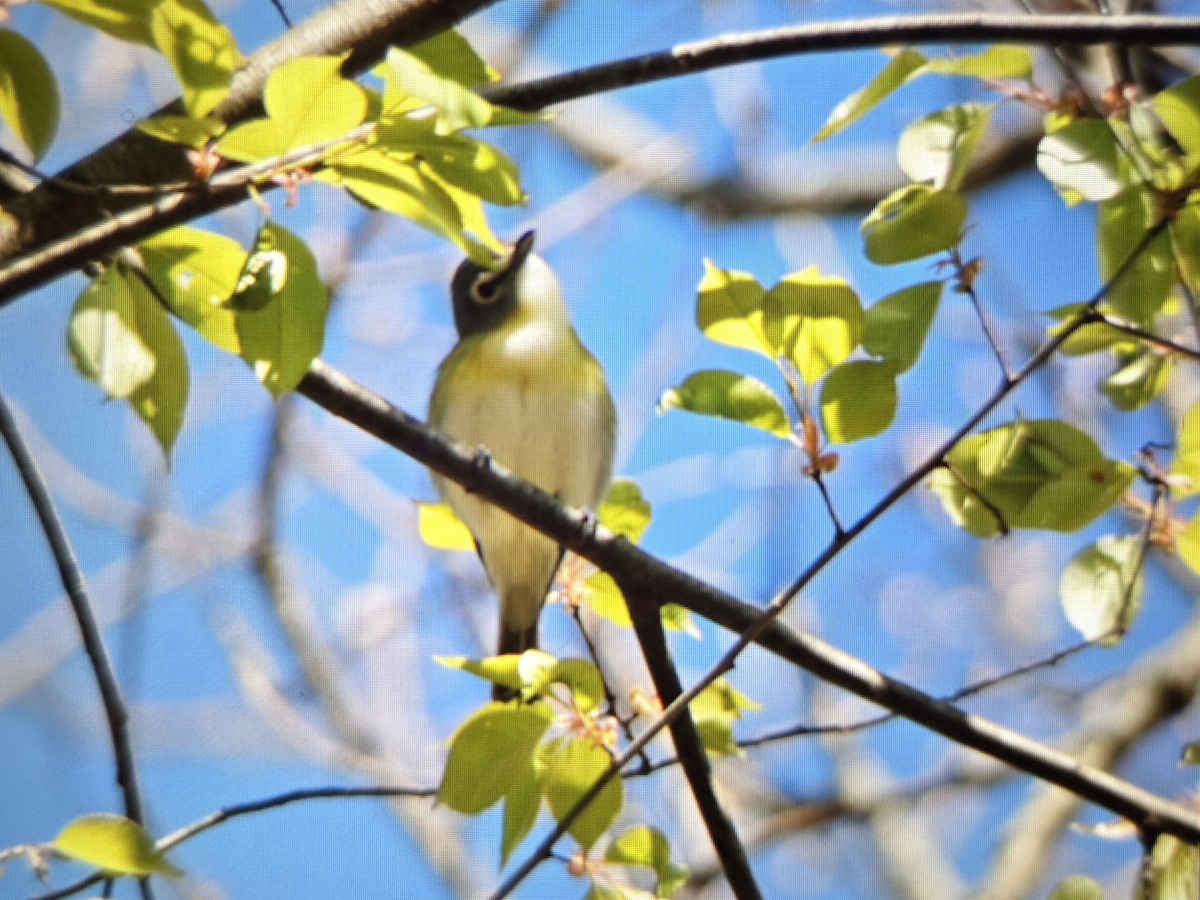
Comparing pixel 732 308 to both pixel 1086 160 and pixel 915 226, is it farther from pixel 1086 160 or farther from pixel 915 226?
pixel 1086 160

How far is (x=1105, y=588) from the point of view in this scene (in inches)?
57.8

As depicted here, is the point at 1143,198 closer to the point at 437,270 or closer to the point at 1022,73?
the point at 1022,73

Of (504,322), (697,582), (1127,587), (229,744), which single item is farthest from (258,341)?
(229,744)

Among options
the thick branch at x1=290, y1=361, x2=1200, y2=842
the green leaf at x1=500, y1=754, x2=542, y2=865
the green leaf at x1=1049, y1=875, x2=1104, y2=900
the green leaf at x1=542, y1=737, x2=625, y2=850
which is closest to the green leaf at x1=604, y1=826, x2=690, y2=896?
the green leaf at x1=542, y1=737, x2=625, y2=850

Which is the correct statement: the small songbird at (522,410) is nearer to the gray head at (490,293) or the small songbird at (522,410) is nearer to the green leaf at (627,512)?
the gray head at (490,293)

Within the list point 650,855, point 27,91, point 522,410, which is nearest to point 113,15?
point 27,91

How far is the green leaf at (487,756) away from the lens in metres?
1.28

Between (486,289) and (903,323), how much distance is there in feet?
6.06

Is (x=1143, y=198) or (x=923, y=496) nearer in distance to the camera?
(x=1143, y=198)

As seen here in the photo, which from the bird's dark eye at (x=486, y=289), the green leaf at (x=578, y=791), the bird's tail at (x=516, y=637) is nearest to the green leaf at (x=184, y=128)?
the green leaf at (x=578, y=791)

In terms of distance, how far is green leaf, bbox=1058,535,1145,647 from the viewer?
1.45 metres

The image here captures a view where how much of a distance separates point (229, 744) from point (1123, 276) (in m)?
3.49

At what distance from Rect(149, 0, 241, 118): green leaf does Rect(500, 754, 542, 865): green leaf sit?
2.29 feet

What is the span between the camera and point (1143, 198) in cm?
122
